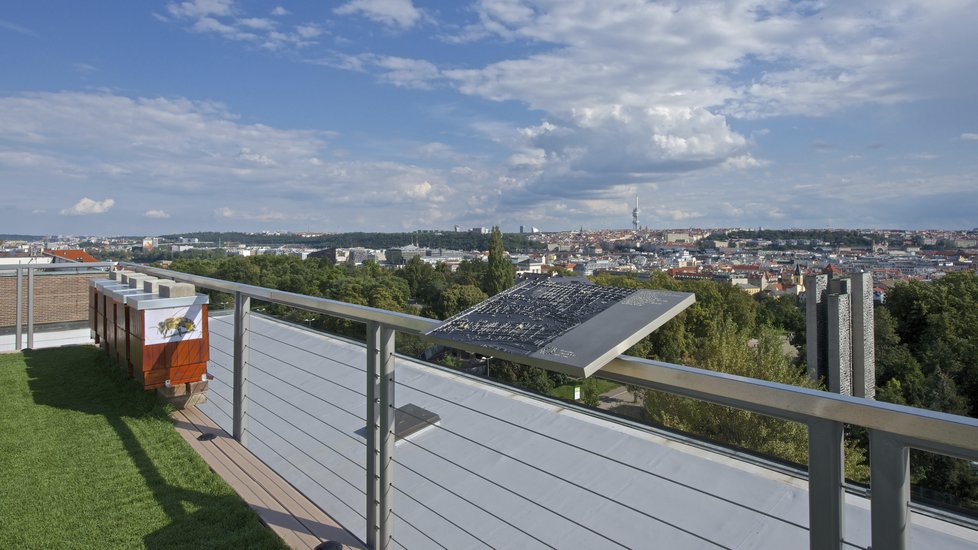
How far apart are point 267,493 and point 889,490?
261 cm

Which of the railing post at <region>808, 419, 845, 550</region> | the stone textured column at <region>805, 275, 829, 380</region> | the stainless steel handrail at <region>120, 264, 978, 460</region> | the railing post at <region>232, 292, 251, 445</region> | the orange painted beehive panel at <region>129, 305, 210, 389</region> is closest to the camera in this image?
the stainless steel handrail at <region>120, 264, 978, 460</region>

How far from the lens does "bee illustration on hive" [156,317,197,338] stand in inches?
154

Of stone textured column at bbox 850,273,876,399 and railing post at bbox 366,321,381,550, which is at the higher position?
railing post at bbox 366,321,381,550

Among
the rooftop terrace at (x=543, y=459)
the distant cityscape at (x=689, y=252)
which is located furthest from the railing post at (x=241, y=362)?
the distant cityscape at (x=689, y=252)

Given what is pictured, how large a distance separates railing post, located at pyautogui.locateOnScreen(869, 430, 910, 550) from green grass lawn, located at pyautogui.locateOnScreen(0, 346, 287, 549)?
2114 mm

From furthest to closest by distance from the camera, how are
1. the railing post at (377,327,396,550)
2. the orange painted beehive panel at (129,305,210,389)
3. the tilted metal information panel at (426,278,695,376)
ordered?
the orange painted beehive panel at (129,305,210,389), the railing post at (377,327,396,550), the tilted metal information panel at (426,278,695,376)

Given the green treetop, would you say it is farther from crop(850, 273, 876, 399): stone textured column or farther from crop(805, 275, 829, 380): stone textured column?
crop(850, 273, 876, 399): stone textured column

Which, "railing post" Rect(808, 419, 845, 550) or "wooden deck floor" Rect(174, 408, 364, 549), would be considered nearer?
"railing post" Rect(808, 419, 845, 550)

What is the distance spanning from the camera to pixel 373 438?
7.54 feet

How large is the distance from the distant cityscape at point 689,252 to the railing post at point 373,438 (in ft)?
52.0

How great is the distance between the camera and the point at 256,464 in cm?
316

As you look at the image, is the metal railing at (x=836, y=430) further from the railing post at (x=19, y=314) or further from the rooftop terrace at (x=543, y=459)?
the railing post at (x=19, y=314)

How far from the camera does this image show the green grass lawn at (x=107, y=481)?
2428 mm

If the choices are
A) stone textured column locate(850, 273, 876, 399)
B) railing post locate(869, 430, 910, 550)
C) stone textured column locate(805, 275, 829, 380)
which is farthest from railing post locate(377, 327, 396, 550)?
stone textured column locate(805, 275, 829, 380)
